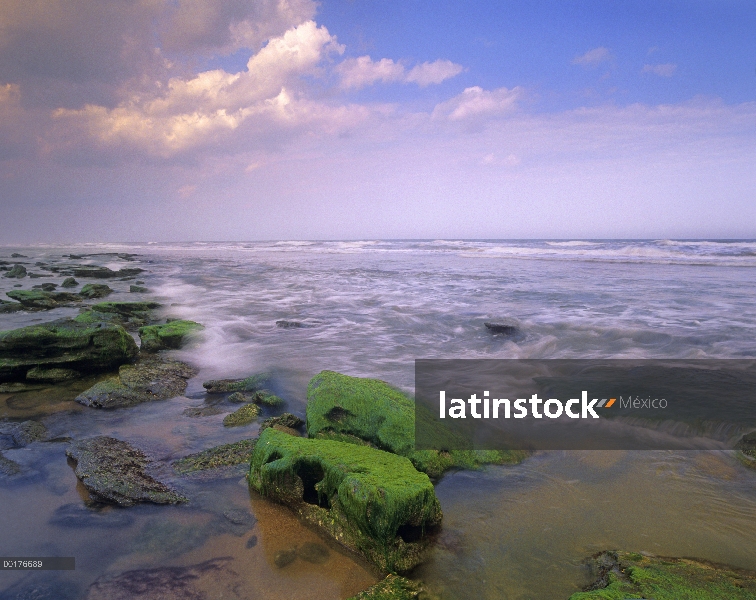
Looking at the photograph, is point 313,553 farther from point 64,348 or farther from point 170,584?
point 64,348

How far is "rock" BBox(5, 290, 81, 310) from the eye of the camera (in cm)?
1241

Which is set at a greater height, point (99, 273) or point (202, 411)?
point (99, 273)

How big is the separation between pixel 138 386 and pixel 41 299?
957 cm

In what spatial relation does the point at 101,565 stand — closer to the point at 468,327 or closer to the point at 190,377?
the point at 190,377

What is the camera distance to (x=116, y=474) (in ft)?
11.9

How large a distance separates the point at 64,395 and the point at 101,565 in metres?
3.83

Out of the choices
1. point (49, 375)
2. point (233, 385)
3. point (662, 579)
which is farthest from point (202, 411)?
point (662, 579)

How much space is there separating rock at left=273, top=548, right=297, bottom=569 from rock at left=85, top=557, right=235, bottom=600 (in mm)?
258

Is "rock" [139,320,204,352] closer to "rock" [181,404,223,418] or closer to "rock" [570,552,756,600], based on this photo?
"rock" [181,404,223,418]

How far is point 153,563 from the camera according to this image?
2.79 metres

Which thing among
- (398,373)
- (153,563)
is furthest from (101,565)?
(398,373)
